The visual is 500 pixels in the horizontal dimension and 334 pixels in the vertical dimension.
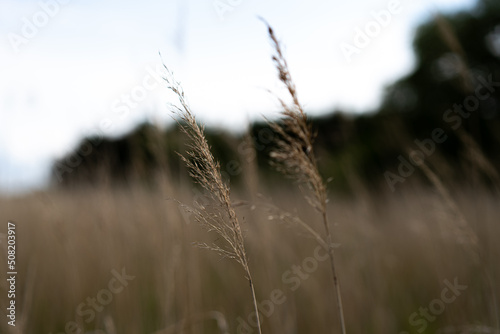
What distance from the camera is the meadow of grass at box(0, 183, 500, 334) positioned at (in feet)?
7.05

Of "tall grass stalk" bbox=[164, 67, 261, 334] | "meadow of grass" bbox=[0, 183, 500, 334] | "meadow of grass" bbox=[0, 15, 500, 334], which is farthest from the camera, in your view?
"meadow of grass" bbox=[0, 183, 500, 334]

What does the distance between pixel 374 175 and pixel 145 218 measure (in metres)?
7.76

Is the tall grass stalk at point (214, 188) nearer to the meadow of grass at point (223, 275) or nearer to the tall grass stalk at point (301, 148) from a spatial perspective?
the tall grass stalk at point (301, 148)

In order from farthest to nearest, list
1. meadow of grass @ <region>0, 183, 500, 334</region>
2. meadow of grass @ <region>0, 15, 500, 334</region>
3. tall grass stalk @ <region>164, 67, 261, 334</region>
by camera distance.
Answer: meadow of grass @ <region>0, 183, 500, 334</region>
meadow of grass @ <region>0, 15, 500, 334</region>
tall grass stalk @ <region>164, 67, 261, 334</region>

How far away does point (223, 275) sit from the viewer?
2719 mm

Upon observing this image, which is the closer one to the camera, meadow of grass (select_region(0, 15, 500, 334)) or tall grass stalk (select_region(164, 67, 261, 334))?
tall grass stalk (select_region(164, 67, 261, 334))

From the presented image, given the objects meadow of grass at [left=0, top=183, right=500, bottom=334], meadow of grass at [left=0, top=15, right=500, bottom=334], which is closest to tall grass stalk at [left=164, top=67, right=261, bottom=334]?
meadow of grass at [left=0, top=15, right=500, bottom=334]

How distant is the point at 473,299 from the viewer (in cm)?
250

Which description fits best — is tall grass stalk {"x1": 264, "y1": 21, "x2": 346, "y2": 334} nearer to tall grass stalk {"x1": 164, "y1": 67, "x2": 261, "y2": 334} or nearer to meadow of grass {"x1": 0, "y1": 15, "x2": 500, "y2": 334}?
tall grass stalk {"x1": 164, "y1": 67, "x2": 261, "y2": 334}

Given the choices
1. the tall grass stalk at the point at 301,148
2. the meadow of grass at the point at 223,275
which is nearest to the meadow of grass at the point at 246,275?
the meadow of grass at the point at 223,275

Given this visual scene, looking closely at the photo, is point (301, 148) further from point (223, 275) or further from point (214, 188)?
point (223, 275)

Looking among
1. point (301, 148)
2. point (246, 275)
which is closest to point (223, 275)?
point (246, 275)

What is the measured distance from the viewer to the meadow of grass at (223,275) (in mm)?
2148

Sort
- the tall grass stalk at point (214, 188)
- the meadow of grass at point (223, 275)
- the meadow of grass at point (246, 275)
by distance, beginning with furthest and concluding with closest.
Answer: the meadow of grass at point (223, 275) < the meadow of grass at point (246, 275) < the tall grass stalk at point (214, 188)
